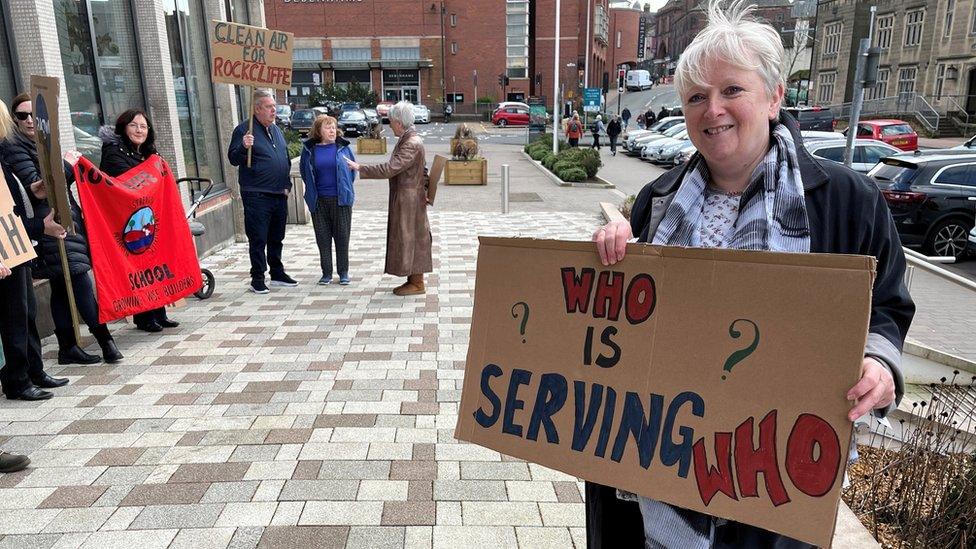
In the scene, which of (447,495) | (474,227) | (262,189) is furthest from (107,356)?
(474,227)

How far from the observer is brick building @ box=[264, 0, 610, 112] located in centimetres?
7156

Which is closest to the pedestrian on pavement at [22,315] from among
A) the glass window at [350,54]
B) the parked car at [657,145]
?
the parked car at [657,145]

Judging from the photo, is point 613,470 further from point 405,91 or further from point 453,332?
point 405,91

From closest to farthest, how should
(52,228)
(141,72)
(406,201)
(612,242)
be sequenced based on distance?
(612,242) < (52,228) < (406,201) < (141,72)

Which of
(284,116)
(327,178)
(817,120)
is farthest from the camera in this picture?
(284,116)

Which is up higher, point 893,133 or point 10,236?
point 10,236

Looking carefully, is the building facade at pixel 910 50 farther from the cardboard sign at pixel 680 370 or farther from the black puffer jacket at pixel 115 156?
the cardboard sign at pixel 680 370

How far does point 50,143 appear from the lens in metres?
4.56

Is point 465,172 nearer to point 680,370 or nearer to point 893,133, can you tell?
point 893,133

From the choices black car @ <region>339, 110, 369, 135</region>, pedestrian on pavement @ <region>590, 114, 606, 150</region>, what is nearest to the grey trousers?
pedestrian on pavement @ <region>590, 114, 606, 150</region>

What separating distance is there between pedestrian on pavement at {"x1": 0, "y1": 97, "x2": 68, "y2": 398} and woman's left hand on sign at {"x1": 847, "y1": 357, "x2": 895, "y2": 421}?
4643mm

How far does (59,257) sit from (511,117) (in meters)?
51.1

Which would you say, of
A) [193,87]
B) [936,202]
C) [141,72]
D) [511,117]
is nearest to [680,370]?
[141,72]

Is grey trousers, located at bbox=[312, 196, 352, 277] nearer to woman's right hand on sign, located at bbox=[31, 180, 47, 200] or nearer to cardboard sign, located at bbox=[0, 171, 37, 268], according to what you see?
woman's right hand on sign, located at bbox=[31, 180, 47, 200]
